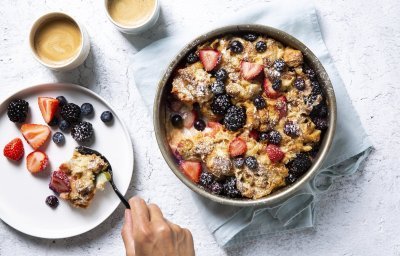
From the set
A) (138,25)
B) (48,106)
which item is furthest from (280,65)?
(48,106)

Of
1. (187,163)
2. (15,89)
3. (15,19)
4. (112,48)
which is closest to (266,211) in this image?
(187,163)

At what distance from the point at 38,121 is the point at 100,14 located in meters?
0.59

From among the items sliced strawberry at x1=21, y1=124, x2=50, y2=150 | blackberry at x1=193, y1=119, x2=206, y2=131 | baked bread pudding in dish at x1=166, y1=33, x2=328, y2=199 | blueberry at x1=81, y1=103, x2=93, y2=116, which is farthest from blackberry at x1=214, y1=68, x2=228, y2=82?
sliced strawberry at x1=21, y1=124, x2=50, y2=150

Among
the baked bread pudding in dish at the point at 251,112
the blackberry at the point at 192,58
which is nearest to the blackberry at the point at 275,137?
the baked bread pudding in dish at the point at 251,112

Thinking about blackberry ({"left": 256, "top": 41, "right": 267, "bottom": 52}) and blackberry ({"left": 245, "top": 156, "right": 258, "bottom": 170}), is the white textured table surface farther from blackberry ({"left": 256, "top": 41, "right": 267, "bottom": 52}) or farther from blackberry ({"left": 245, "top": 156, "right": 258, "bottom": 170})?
blackberry ({"left": 245, "top": 156, "right": 258, "bottom": 170})

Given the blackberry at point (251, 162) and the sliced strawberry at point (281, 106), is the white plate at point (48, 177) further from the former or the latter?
the sliced strawberry at point (281, 106)

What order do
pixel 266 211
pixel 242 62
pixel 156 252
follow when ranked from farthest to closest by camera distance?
pixel 266 211, pixel 242 62, pixel 156 252

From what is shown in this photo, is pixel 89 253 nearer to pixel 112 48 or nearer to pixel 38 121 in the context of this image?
pixel 38 121

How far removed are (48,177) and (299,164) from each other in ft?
3.90

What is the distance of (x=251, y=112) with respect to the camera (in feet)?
8.02

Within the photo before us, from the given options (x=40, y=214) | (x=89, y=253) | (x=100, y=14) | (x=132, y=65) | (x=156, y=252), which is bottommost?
(x=89, y=253)

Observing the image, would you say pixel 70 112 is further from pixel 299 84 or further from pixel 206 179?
pixel 299 84

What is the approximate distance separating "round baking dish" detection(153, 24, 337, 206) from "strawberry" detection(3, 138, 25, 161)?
73cm

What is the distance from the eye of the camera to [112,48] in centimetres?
278
